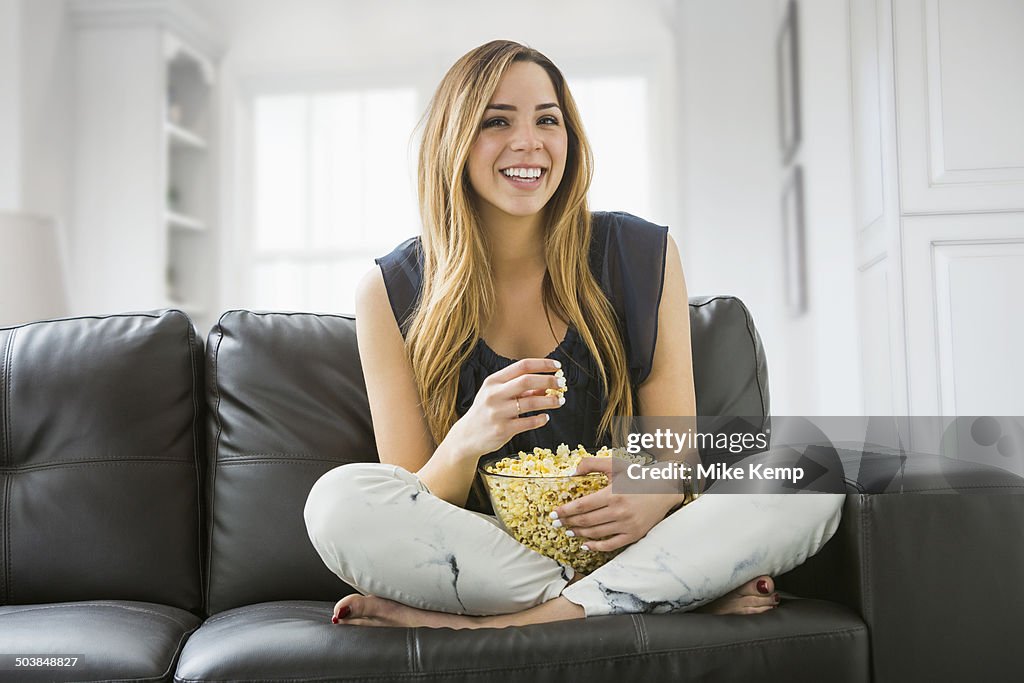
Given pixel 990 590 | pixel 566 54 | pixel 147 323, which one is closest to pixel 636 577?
pixel 990 590

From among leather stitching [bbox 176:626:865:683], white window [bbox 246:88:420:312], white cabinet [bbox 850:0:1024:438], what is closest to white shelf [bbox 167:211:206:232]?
white window [bbox 246:88:420:312]

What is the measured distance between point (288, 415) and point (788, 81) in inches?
107

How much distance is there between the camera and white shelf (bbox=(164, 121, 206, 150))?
4.40 metres

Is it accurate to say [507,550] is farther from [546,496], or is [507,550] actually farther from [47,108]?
[47,108]

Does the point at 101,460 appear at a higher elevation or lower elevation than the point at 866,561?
higher

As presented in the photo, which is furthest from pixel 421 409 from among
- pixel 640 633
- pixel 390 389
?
pixel 640 633

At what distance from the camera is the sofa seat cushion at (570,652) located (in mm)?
1102

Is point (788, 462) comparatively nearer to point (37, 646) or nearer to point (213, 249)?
point (37, 646)

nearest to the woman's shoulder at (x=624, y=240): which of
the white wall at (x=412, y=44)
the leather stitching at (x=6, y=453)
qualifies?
the leather stitching at (x=6, y=453)

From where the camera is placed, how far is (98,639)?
123 centimetres

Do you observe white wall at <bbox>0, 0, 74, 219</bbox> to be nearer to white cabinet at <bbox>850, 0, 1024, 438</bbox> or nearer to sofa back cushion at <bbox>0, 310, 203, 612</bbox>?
sofa back cushion at <bbox>0, 310, 203, 612</bbox>

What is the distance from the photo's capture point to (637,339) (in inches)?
61.3

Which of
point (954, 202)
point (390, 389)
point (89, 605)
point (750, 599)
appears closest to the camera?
point (750, 599)

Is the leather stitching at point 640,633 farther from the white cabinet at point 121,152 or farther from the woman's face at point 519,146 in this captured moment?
the white cabinet at point 121,152
